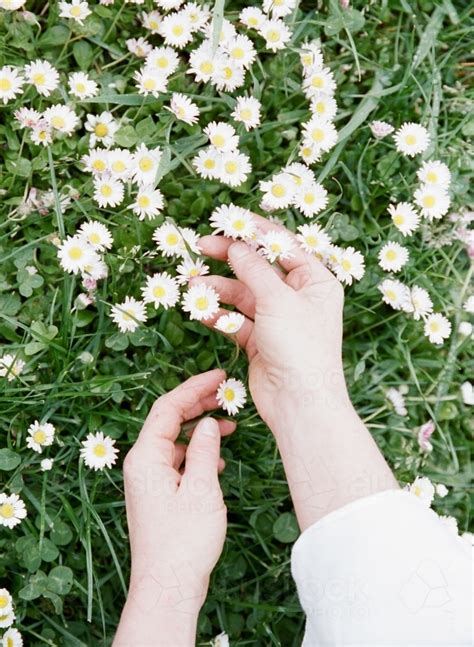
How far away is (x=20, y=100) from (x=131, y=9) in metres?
0.34

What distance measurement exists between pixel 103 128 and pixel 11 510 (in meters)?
0.84

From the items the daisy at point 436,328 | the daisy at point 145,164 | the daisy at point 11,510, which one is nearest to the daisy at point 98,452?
the daisy at point 11,510

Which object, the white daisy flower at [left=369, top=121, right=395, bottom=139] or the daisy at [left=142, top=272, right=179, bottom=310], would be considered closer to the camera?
the daisy at [left=142, top=272, right=179, bottom=310]

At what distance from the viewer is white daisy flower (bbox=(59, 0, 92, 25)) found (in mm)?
1673

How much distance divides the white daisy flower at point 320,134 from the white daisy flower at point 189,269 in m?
0.38

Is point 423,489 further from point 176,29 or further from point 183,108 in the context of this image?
point 176,29

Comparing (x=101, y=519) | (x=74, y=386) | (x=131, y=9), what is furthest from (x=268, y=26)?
(x=101, y=519)

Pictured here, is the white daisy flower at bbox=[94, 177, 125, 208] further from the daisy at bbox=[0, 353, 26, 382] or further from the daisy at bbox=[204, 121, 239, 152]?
the daisy at bbox=[0, 353, 26, 382]

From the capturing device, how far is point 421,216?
185 cm

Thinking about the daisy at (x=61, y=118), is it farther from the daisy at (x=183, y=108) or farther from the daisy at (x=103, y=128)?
the daisy at (x=183, y=108)

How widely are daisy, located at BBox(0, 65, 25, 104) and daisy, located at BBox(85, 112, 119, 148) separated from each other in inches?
6.3

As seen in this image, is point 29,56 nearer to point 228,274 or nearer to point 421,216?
point 228,274

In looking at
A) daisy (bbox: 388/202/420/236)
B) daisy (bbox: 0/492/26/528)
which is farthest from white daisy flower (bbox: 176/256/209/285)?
daisy (bbox: 0/492/26/528)

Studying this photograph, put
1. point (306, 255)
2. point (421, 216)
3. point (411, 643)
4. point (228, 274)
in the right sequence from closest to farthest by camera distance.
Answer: point (411, 643), point (306, 255), point (228, 274), point (421, 216)
